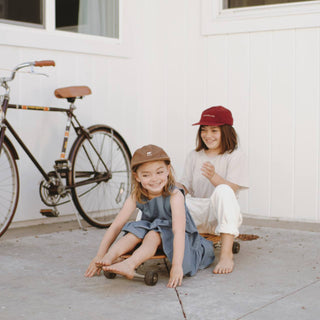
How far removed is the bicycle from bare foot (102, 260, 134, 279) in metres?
1.28

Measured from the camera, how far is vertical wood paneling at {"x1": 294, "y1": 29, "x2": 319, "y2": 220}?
4609 millimetres

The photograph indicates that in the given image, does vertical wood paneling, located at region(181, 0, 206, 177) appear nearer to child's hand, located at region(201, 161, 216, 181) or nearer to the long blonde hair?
child's hand, located at region(201, 161, 216, 181)

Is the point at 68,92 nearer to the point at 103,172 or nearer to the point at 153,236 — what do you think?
the point at 103,172

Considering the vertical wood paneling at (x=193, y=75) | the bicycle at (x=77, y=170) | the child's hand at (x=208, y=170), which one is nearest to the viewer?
the child's hand at (x=208, y=170)

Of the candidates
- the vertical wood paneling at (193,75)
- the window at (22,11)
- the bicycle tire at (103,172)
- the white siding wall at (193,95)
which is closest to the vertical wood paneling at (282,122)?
the white siding wall at (193,95)

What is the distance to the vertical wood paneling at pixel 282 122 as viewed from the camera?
470 cm

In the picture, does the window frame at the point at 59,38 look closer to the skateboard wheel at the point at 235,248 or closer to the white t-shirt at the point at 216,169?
the white t-shirt at the point at 216,169

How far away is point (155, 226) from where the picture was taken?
3074 mm

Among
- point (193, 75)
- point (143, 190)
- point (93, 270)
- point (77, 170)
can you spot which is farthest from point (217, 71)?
point (93, 270)

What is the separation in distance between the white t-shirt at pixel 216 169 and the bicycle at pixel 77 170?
0.94m

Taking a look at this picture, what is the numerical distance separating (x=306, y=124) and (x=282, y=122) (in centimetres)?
19

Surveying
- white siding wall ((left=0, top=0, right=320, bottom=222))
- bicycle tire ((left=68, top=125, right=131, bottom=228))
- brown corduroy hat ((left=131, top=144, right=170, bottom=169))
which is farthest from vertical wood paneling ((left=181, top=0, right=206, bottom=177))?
brown corduroy hat ((left=131, top=144, right=170, bottom=169))

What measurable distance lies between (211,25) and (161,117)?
89 cm

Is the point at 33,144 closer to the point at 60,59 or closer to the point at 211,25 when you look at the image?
the point at 60,59
